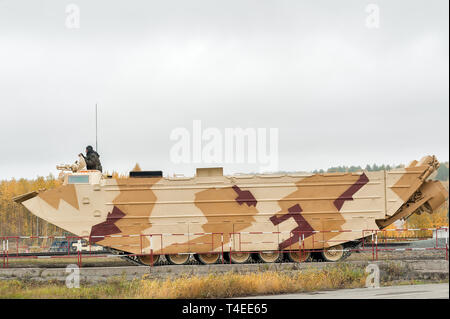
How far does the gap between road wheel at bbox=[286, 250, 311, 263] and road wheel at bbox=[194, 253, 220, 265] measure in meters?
2.81

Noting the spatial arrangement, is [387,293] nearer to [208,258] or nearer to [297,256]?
[297,256]

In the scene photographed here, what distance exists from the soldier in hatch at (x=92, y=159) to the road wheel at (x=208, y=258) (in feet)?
17.4

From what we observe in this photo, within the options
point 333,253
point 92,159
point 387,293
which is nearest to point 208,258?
point 333,253

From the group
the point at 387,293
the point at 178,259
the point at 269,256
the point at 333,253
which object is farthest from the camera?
the point at 333,253

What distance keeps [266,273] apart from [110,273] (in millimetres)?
5323

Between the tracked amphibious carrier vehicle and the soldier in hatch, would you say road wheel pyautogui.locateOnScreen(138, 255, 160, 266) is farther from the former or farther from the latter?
A: the soldier in hatch

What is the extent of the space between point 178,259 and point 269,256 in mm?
3527

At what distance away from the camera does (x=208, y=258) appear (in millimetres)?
27703

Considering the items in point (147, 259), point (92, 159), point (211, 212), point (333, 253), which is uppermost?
point (92, 159)

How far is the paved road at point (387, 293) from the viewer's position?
1964 centimetres

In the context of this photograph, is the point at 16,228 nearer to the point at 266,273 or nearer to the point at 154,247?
the point at 154,247

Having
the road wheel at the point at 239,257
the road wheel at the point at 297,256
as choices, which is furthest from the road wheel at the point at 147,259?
the road wheel at the point at 297,256
